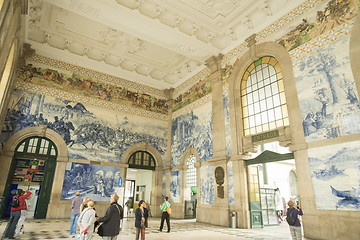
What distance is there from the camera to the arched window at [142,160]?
1452 cm

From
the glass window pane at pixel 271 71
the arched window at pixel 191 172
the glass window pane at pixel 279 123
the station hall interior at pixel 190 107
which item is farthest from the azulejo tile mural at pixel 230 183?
the glass window pane at pixel 271 71

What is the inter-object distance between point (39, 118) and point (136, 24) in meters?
7.13

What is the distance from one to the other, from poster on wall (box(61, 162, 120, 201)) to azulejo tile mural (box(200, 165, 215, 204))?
509 centimetres

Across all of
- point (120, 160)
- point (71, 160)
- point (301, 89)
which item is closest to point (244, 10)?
point (301, 89)

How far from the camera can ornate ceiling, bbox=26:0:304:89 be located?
9.98 meters

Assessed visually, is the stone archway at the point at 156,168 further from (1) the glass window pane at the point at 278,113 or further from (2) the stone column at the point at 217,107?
(1) the glass window pane at the point at 278,113

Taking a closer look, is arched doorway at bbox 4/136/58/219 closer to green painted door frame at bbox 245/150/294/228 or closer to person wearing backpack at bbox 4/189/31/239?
person wearing backpack at bbox 4/189/31/239

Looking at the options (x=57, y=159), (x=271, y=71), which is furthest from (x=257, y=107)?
(x=57, y=159)

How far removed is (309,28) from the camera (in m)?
8.57

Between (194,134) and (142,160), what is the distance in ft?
13.1

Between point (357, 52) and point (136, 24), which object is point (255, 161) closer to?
point (357, 52)

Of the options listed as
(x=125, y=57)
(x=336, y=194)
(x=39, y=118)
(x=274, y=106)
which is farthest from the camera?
(x=125, y=57)

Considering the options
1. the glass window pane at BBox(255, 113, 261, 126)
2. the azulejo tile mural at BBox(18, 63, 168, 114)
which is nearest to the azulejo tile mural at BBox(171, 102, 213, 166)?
the azulejo tile mural at BBox(18, 63, 168, 114)

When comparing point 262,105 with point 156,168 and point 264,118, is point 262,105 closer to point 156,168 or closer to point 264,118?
point 264,118
